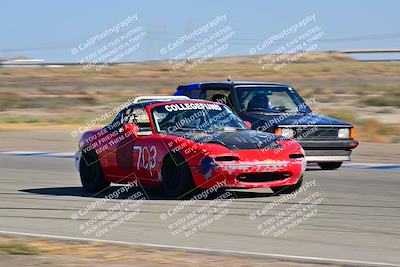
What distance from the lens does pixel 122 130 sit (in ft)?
42.8

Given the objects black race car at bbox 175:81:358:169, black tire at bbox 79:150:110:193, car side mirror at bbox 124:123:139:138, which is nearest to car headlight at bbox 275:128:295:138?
black race car at bbox 175:81:358:169

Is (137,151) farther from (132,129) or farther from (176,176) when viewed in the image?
(176,176)

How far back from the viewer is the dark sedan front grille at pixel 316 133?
1596cm

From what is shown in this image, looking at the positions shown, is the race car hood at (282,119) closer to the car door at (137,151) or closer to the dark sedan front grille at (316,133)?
the dark sedan front grille at (316,133)

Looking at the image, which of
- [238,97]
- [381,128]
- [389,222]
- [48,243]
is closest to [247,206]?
[389,222]

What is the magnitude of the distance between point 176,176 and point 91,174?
183cm

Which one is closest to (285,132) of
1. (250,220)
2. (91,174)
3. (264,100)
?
(264,100)

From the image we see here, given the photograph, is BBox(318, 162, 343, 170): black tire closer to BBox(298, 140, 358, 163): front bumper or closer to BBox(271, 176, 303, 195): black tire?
BBox(298, 140, 358, 163): front bumper

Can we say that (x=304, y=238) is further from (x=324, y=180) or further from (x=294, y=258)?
(x=324, y=180)

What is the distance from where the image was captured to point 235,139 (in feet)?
39.9

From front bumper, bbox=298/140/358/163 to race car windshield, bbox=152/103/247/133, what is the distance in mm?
3058

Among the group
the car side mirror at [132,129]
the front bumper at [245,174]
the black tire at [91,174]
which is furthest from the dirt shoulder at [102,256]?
the black tire at [91,174]

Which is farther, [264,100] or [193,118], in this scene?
[264,100]

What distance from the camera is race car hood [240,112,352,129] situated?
15984 millimetres
